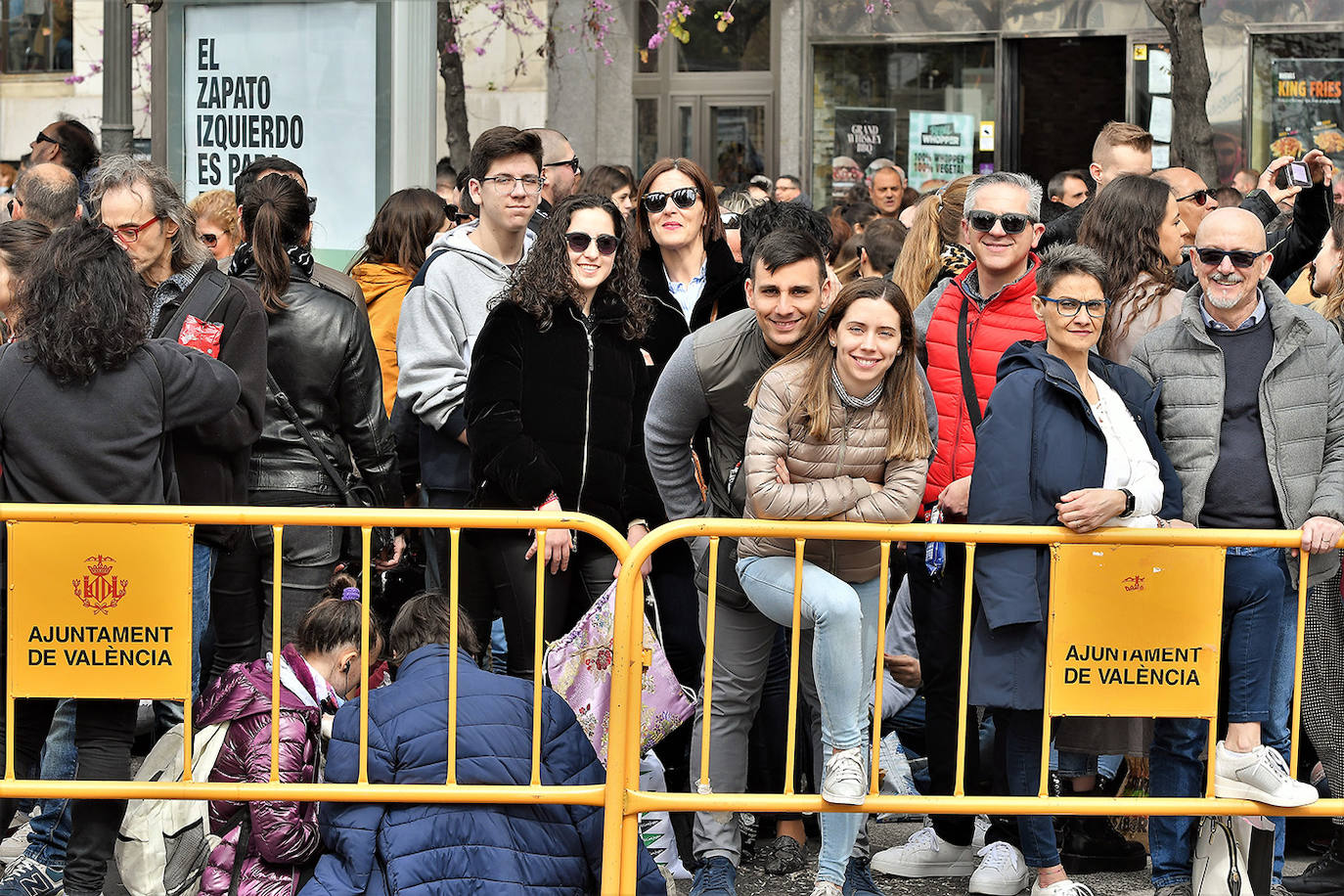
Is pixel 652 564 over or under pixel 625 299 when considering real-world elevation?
under

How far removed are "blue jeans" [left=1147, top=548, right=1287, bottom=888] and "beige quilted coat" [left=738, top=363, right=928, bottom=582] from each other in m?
1.09

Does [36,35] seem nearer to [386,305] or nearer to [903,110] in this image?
[903,110]

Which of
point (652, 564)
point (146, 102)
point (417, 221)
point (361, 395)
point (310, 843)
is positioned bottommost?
point (310, 843)

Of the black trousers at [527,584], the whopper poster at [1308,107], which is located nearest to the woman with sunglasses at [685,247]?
the black trousers at [527,584]

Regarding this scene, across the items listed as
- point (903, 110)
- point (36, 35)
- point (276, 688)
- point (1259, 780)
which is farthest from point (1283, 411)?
point (36, 35)

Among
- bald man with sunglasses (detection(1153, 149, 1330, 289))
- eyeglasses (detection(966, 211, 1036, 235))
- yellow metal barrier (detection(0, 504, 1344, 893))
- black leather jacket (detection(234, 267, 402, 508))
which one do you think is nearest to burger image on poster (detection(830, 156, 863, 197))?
bald man with sunglasses (detection(1153, 149, 1330, 289))

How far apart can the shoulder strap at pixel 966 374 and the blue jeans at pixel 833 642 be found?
2.52ft

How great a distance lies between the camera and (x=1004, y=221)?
5.57 meters

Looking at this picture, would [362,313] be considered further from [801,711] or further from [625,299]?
[801,711]

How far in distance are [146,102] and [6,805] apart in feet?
51.2

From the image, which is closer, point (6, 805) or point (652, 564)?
point (6, 805)

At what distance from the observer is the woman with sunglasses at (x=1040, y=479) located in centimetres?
498

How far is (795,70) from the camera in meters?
18.3

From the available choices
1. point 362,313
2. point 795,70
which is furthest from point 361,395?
point 795,70
